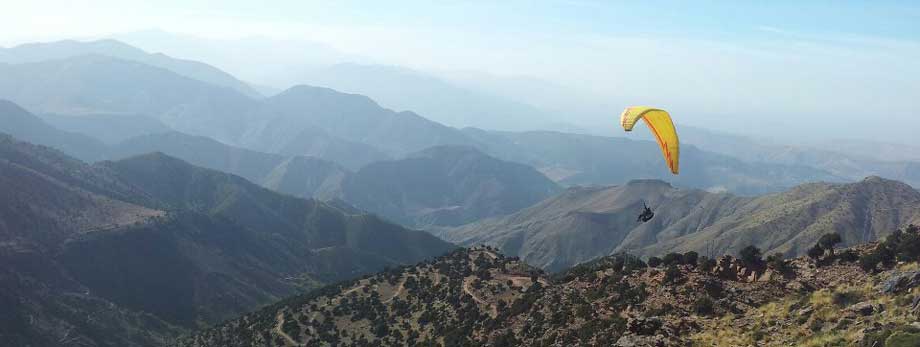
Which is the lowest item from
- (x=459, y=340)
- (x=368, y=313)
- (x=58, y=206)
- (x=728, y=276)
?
(x=58, y=206)

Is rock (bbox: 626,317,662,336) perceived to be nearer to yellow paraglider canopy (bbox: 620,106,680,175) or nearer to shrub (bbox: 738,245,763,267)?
yellow paraglider canopy (bbox: 620,106,680,175)

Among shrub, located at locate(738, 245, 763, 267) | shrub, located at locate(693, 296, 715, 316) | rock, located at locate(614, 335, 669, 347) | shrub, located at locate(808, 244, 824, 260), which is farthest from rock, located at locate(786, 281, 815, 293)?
rock, located at locate(614, 335, 669, 347)

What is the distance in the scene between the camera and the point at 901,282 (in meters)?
32.5

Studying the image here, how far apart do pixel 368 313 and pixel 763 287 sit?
5354cm

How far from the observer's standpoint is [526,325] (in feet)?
167

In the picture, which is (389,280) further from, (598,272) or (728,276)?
(728,276)

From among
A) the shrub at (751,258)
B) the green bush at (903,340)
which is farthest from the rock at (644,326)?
the green bush at (903,340)

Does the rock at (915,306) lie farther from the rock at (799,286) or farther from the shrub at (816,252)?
the shrub at (816,252)

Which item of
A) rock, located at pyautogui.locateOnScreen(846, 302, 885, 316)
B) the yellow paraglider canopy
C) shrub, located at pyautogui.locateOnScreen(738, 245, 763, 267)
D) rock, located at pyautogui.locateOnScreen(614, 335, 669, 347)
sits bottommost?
rock, located at pyautogui.locateOnScreen(614, 335, 669, 347)

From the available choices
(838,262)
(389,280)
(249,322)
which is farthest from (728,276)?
(249,322)

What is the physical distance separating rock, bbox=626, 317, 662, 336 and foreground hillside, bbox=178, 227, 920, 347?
7 cm

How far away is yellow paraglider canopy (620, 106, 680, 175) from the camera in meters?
41.6

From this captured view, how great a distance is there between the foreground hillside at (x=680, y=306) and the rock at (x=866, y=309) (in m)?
0.05

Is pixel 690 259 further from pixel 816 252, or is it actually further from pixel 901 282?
pixel 901 282
